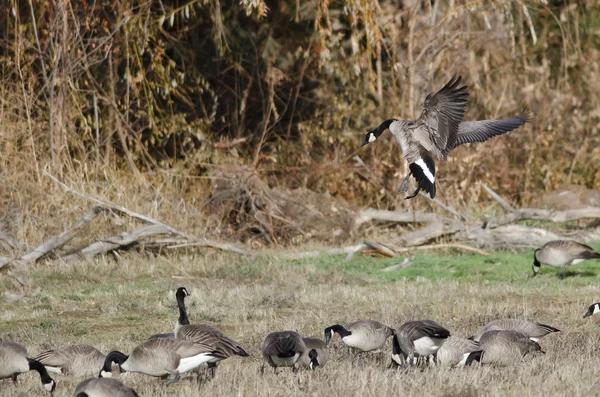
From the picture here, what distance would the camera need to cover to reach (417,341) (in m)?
7.46

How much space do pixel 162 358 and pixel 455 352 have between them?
2.36 meters

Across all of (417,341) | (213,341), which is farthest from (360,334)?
(213,341)

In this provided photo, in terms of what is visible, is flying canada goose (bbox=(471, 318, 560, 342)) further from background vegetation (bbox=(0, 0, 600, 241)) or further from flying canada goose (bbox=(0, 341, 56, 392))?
background vegetation (bbox=(0, 0, 600, 241))

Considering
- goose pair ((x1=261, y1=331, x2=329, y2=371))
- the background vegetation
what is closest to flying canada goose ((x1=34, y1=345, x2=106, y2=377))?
goose pair ((x1=261, y1=331, x2=329, y2=371))

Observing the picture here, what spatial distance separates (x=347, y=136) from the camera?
17.9 meters

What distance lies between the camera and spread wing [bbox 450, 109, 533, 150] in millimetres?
10867

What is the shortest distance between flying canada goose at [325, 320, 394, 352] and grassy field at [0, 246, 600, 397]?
0.17 metres

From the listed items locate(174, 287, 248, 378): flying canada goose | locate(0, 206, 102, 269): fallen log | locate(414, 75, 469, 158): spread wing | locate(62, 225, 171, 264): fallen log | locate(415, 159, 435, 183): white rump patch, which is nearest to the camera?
locate(174, 287, 248, 378): flying canada goose

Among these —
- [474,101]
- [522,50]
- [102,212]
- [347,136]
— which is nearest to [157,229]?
Result: [102,212]

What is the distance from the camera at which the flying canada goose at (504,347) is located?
7.55m

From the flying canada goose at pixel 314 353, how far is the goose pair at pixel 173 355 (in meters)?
0.55

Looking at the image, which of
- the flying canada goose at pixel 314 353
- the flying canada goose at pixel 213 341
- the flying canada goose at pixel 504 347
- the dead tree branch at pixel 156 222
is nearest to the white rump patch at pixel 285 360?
the flying canada goose at pixel 314 353

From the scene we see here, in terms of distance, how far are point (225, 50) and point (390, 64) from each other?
3459mm

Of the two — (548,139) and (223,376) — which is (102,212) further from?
(548,139)
